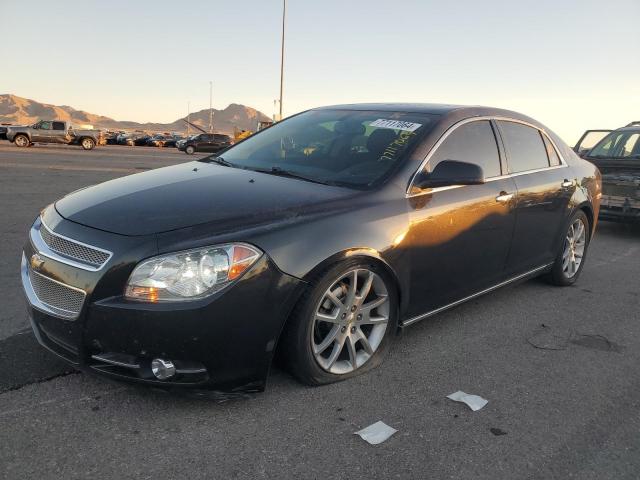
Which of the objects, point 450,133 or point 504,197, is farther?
point 504,197

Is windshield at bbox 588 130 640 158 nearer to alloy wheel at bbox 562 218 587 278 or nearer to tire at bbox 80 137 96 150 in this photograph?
alloy wheel at bbox 562 218 587 278

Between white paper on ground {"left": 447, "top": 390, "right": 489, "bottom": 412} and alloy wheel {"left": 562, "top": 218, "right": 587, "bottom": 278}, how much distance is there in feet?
8.55

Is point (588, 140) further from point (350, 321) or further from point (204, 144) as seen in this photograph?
point (204, 144)

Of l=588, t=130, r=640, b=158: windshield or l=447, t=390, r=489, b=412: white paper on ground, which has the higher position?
l=588, t=130, r=640, b=158: windshield

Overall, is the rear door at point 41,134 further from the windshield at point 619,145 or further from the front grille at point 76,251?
the front grille at point 76,251

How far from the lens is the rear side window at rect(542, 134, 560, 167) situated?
4.75 meters

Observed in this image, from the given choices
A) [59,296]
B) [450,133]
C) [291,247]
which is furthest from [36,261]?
[450,133]

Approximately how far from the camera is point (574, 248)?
5.27 m

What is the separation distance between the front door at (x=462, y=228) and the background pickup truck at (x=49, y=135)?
3138 cm

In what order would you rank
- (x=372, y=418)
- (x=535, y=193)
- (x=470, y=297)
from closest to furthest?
(x=372, y=418) → (x=470, y=297) → (x=535, y=193)

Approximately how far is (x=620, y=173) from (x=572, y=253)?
3.45 meters

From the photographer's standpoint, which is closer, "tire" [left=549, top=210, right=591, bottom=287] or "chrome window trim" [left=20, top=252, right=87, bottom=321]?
"chrome window trim" [left=20, top=252, right=87, bottom=321]

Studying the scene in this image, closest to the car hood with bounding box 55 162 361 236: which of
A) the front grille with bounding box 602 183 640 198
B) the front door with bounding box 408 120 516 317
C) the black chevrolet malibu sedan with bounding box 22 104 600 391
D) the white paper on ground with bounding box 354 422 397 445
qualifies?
the black chevrolet malibu sedan with bounding box 22 104 600 391

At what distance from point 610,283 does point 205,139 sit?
33.8 meters
